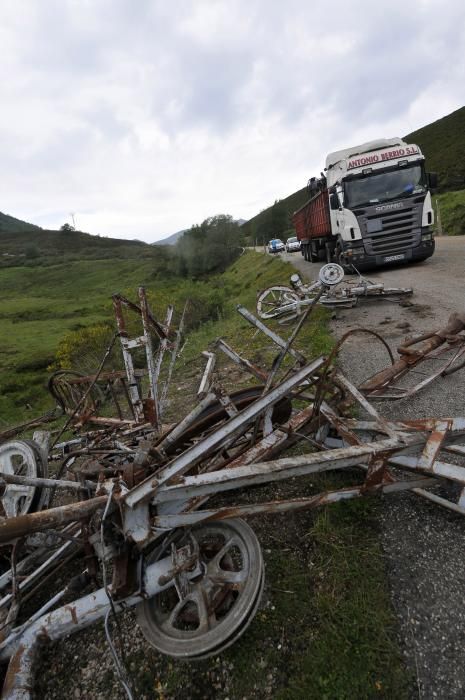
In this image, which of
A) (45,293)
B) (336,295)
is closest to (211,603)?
(336,295)

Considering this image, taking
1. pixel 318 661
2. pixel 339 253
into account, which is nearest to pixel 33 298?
pixel 339 253

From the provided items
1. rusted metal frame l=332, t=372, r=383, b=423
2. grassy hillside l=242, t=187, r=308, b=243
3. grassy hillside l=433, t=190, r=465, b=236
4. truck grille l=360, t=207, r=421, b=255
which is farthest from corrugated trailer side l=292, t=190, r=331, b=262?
grassy hillside l=242, t=187, r=308, b=243

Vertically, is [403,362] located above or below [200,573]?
above

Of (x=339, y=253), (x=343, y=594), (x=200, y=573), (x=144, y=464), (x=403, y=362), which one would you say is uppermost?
(x=339, y=253)

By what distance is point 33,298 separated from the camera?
6819 cm

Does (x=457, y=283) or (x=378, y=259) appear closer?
(x=457, y=283)

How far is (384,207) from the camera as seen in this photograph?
11.8 meters

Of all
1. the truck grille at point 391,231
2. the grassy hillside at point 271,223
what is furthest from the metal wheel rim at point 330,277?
the grassy hillside at point 271,223

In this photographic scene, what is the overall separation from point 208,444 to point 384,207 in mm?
11745

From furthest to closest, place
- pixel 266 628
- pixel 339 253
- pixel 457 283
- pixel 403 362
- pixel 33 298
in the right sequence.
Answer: pixel 33 298 → pixel 339 253 → pixel 457 283 → pixel 403 362 → pixel 266 628

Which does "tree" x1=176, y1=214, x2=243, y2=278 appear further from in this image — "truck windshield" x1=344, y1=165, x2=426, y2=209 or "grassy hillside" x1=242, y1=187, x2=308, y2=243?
"truck windshield" x1=344, y1=165, x2=426, y2=209

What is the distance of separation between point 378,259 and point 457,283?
9.32ft

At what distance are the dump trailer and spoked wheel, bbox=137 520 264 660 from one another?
1161 cm

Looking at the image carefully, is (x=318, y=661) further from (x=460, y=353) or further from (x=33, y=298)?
(x=33, y=298)
